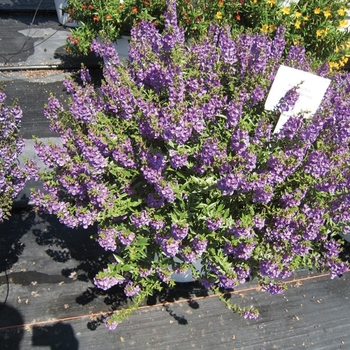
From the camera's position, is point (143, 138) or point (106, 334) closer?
point (143, 138)

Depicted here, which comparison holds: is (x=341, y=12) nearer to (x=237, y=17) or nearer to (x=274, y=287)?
(x=237, y=17)

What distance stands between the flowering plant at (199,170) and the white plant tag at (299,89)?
0.06 meters

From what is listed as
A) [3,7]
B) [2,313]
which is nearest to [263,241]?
[2,313]

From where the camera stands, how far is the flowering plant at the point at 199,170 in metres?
1.85

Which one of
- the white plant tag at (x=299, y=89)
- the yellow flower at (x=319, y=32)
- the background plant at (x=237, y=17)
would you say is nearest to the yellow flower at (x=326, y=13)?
the background plant at (x=237, y=17)

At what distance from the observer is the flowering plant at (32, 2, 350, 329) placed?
72.9 inches

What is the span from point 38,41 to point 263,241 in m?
4.58

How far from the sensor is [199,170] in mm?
1985

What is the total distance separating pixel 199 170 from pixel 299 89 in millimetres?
690

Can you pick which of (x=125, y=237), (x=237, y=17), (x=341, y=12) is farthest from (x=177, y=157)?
(x=341, y=12)

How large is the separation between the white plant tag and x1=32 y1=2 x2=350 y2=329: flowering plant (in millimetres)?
59

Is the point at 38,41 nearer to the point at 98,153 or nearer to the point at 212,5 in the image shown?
the point at 212,5

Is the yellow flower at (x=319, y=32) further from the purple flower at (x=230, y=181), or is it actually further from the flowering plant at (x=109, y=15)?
the purple flower at (x=230, y=181)

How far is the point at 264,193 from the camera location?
1821 mm
